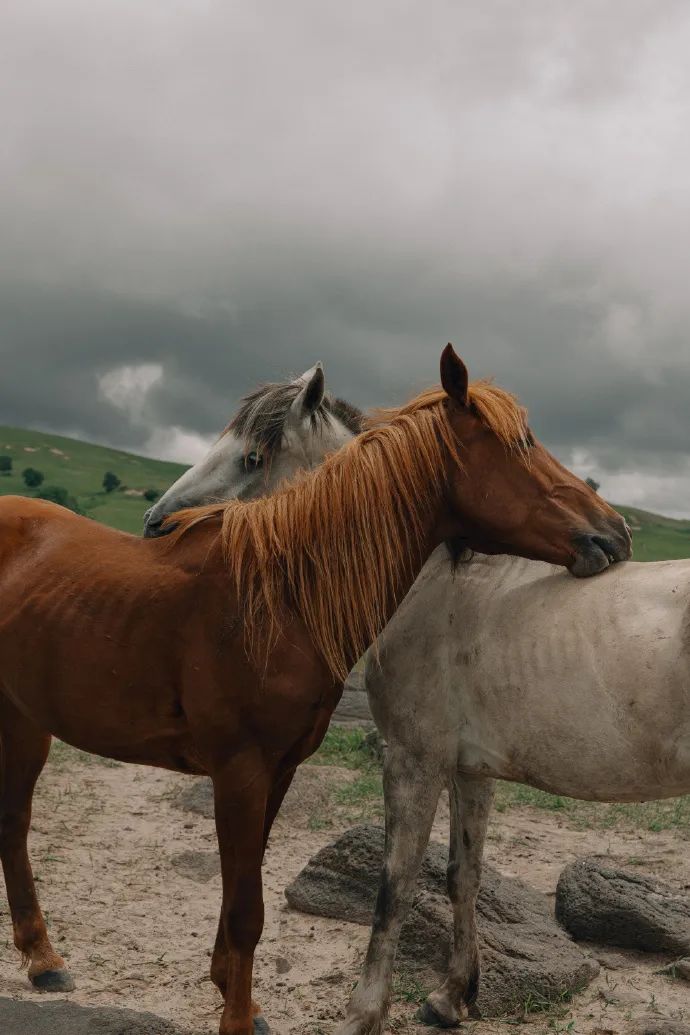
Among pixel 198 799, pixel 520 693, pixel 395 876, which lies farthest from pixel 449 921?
pixel 198 799

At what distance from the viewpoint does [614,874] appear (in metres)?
4.96

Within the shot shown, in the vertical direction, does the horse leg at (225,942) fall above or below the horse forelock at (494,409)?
below

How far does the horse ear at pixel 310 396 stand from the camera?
391cm

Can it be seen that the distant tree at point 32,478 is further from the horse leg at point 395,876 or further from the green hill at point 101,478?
the horse leg at point 395,876

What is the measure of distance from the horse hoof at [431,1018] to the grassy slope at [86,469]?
56953 mm

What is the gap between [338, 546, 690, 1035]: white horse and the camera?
305cm

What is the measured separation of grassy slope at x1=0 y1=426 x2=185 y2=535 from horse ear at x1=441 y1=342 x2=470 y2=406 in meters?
57.7

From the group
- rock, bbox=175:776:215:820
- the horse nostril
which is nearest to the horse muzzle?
the horse nostril

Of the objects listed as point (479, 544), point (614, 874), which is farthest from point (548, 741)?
point (614, 874)

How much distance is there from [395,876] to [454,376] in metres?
1.97

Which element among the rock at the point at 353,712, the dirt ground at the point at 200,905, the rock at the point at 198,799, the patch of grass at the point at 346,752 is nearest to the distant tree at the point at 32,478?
the rock at the point at 353,712

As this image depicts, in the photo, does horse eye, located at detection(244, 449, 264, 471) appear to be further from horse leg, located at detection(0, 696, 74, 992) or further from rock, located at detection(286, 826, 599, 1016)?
rock, located at detection(286, 826, 599, 1016)

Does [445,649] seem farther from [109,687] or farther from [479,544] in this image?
[109,687]

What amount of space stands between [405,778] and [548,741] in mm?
609
